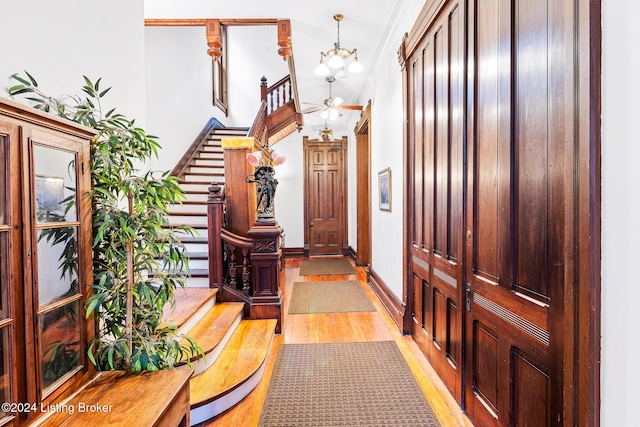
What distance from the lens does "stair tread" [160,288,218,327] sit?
2543mm

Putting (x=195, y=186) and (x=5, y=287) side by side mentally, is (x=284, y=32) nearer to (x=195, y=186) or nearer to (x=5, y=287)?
(x=195, y=186)

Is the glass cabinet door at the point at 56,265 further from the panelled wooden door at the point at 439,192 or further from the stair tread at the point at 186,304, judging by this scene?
the panelled wooden door at the point at 439,192

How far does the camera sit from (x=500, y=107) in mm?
1624

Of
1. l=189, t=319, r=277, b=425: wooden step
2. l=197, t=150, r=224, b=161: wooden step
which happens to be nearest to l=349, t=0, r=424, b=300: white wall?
l=189, t=319, r=277, b=425: wooden step

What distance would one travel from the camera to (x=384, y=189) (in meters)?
4.20

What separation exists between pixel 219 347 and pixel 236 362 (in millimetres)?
208

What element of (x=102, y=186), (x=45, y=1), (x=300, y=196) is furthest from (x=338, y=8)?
(x=300, y=196)

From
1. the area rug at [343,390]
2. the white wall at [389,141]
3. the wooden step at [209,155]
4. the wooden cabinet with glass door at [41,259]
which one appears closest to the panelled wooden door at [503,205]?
the area rug at [343,390]

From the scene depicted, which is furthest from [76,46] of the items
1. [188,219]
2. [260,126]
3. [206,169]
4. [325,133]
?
[325,133]

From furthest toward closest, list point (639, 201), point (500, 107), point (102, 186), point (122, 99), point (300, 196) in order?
point (300, 196), point (122, 99), point (500, 107), point (102, 186), point (639, 201)

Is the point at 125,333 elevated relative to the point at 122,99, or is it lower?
lower

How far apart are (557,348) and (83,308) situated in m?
1.97

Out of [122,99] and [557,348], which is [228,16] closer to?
[122,99]

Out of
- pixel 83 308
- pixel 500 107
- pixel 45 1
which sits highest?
pixel 45 1
